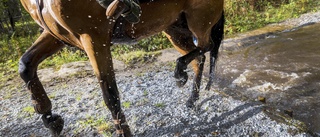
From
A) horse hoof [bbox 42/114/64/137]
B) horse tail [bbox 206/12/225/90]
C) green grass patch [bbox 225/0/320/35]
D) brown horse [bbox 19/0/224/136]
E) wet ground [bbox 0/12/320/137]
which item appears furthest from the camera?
green grass patch [bbox 225/0/320/35]

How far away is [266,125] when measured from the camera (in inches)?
111

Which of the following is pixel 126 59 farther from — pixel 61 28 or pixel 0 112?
pixel 61 28

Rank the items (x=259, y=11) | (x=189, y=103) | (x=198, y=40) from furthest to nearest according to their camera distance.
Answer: (x=259, y=11)
(x=189, y=103)
(x=198, y=40)

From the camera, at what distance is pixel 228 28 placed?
9.14 m

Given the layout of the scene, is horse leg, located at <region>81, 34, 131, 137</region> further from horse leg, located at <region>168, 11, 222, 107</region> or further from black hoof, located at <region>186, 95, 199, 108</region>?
black hoof, located at <region>186, 95, 199, 108</region>

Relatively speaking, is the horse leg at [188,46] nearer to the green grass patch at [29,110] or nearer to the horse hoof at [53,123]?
the horse hoof at [53,123]

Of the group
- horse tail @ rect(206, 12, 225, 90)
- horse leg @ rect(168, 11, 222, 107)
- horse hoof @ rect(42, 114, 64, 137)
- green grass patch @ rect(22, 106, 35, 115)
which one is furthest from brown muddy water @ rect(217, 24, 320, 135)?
green grass patch @ rect(22, 106, 35, 115)

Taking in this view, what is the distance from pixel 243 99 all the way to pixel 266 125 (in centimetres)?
79

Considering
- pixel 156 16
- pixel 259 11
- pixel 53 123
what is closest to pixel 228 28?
pixel 259 11

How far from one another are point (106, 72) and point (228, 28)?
24.2 ft

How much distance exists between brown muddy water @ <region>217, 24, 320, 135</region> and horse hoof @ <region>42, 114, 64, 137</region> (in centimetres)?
232

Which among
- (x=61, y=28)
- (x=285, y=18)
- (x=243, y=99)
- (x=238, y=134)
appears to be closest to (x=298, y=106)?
(x=243, y=99)

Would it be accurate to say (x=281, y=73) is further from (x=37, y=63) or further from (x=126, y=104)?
(x=37, y=63)

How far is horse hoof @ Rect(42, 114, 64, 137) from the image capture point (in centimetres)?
287
